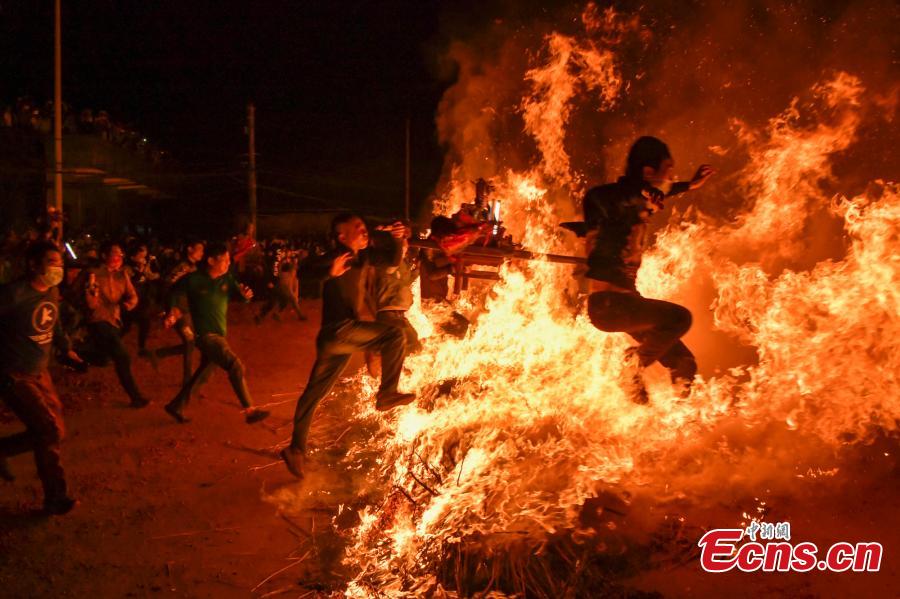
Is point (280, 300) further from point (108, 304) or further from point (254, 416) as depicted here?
point (254, 416)

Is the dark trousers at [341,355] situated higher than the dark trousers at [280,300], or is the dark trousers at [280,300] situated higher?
the dark trousers at [341,355]

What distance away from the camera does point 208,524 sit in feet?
16.9

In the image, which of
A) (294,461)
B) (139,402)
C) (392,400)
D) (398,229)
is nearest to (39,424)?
(294,461)

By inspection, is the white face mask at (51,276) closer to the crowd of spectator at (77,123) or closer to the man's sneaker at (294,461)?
the man's sneaker at (294,461)

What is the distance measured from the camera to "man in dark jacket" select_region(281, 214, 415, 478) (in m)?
5.76

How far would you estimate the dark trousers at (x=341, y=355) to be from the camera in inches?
226

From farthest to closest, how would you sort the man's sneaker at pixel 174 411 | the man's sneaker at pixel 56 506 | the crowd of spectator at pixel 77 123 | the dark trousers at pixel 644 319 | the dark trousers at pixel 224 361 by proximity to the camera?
the crowd of spectator at pixel 77 123, the man's sneaker at pixel 174 411, the dark trousers at pixel 224 361, the man's sneaker at pixel 56 506, the dark trousers at pixel 644 319

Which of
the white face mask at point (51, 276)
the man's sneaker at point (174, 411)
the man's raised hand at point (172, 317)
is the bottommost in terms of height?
the man's sneaker at point (174, 411)

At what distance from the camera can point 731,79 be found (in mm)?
7762

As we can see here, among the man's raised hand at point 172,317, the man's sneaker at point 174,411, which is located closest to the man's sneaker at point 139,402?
the man's sneaker at point 174,411

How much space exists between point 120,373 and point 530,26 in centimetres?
713

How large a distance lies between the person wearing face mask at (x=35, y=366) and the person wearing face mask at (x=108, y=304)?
6.99ft

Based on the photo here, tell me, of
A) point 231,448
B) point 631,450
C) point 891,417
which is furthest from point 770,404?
point 231,448

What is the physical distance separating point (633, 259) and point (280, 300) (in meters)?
10.1
